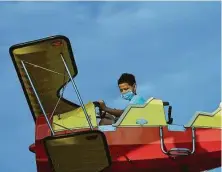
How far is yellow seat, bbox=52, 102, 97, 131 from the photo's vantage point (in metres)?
7.47

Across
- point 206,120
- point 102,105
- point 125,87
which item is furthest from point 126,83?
point 206,120

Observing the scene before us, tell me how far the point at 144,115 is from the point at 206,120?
0.95 meters

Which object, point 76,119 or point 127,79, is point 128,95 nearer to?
point 127,79

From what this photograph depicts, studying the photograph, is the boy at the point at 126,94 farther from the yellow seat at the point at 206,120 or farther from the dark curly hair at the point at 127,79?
the yellow seat at the point at 206,120

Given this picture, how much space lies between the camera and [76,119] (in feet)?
24.9

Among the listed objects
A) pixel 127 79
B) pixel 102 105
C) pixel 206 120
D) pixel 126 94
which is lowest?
pixel 206 120

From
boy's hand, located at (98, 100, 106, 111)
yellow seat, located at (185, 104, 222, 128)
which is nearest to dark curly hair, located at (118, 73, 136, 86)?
boy's hand, located at (98, 100, 106, 111)

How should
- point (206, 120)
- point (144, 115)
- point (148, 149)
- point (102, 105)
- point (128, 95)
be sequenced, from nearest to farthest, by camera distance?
point (148, 149)
point (144, 115)
point (206, 120)
point (102, 105)
point (128, 95)

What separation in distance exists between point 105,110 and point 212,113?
1.62m

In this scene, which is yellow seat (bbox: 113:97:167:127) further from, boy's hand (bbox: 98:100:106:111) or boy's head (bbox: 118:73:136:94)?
boy's head (bbox: 118:73:136:94)

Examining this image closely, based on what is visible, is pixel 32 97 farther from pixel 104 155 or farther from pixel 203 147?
pixel 203 147

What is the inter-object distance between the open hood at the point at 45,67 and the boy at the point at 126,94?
776 millimetres

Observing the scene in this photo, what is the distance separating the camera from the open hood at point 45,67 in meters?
7.34

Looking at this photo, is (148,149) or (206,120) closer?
(148,149)
